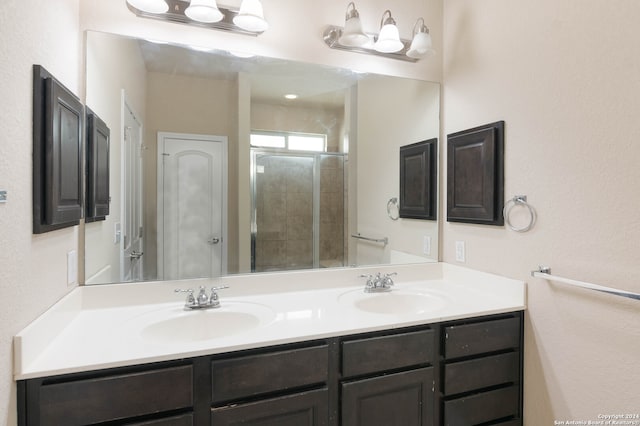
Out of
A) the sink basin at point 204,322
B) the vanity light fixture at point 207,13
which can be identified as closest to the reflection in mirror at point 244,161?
the vanity light fixture at point 207,13

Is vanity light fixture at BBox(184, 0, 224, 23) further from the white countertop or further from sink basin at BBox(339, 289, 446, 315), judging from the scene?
sink basin at BBox(339, 289, 446, 315)

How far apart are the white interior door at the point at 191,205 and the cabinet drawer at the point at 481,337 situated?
1.11 m

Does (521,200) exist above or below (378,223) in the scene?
above

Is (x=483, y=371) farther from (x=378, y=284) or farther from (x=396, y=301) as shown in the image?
(x=378, y=284)

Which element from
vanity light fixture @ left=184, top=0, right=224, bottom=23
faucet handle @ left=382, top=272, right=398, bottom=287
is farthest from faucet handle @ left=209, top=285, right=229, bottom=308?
vanity light fixture @ left=184, top=0, right=224, bottom=23

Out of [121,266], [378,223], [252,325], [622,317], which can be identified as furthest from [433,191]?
[121,266]

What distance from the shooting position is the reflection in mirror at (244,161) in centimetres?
155

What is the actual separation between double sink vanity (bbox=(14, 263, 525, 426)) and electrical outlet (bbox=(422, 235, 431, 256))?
0.89 ft

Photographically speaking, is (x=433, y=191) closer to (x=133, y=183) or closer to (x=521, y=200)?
(x=521, y=200)

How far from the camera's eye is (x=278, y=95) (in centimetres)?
180

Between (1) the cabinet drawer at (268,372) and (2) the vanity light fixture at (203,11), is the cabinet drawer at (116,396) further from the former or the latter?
(2) the vanity light fixture at (203,11)

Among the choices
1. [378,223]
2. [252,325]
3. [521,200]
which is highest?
[521,200]

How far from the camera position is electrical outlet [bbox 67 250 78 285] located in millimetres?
1320

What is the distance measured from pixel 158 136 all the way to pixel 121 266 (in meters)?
0.62
